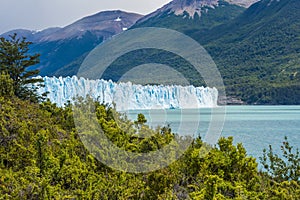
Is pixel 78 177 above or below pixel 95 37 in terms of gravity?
below

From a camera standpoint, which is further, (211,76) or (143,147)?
(211,76)

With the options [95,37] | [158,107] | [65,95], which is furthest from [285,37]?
[95,37]

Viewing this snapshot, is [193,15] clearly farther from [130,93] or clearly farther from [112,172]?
[112,172]

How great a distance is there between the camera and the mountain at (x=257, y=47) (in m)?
77.2

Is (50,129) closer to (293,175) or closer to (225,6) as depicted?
(293,175)

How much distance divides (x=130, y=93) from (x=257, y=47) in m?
58.3

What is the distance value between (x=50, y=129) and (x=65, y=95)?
2644 cm

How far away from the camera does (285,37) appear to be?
91688 millimetres

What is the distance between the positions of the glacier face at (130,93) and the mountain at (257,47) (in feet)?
83.9

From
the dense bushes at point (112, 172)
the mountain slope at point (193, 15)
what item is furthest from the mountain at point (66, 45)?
the dense bushes at point (112, 172)

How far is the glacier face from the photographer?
35.0 m

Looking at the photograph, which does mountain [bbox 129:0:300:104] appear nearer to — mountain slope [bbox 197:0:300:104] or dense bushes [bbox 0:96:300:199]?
mountain slope [bbox 197:0:300:104]

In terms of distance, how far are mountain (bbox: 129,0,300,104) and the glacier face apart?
25.6 meters

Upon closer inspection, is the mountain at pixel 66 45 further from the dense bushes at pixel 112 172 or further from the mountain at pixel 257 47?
the dense bushes at pixel 112 172
